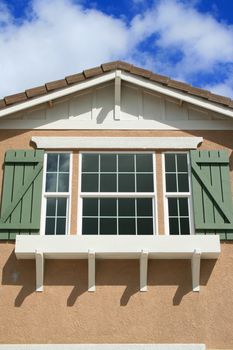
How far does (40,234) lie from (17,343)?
1915mm

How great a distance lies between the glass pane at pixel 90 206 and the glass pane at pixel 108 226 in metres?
0.22

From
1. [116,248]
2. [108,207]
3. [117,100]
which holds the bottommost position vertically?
[116,248]

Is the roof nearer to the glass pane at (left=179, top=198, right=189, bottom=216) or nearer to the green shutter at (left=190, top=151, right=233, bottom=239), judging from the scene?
the green shutter at (left=190, top=151, right=233, bottom=239)

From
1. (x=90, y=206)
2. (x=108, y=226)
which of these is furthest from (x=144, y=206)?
(x=90, y=206)

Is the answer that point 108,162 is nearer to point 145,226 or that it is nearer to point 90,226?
point 90,226

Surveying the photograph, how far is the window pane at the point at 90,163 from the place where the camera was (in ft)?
32.6

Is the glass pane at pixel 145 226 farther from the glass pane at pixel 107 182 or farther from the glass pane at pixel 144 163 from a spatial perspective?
the glass pane at pixel 144 163

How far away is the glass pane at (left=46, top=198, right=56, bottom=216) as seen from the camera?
956 cm

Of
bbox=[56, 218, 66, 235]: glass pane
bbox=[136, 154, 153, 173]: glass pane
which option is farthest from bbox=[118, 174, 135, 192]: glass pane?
bbox=[56, 218, 66, 235]: glass pane

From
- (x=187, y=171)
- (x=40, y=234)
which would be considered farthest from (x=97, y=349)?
(x=187, y=171)

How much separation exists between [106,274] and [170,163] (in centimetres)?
254

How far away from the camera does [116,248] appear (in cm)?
888

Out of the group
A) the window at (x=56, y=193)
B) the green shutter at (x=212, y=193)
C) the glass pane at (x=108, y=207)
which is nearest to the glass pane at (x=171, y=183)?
the green shutter at (x=212, y=193)

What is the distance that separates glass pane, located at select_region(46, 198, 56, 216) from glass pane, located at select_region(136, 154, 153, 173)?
174 cm
